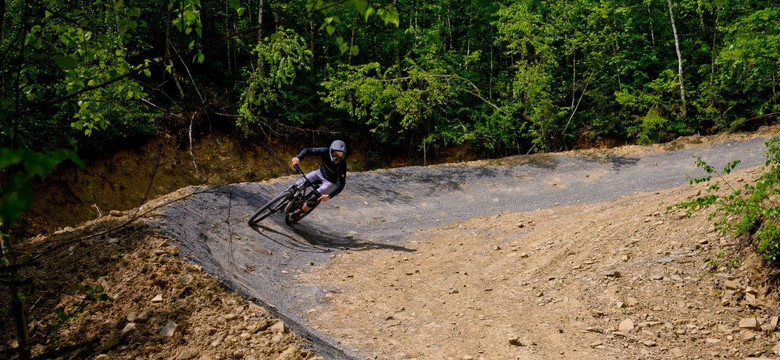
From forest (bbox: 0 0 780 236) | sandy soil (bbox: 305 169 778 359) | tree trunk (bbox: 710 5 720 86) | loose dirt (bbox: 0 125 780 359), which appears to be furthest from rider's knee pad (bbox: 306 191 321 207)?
tree trunk (bbox: 710 5 720 86)

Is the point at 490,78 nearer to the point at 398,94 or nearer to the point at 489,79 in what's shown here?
the point at 489,79

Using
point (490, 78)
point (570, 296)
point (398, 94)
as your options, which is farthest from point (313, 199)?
point (490, 78)

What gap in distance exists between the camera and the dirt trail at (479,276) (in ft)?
17.8

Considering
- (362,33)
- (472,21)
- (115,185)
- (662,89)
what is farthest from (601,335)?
(472,21)

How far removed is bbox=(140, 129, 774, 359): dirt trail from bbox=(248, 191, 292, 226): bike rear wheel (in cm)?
21

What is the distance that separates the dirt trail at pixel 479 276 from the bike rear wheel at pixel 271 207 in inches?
8.4

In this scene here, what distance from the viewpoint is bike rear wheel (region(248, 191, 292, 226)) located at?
10.0 meters

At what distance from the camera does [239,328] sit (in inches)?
185

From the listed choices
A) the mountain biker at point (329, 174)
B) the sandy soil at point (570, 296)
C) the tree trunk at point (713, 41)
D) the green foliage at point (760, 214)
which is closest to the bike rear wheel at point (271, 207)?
the mountain biker at point (329, 174)

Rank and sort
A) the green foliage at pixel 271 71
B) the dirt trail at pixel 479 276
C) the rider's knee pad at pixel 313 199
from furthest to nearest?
the rider's knee pad at pixel 313 199
the green foliage at pixel 271 71
the dirt trail at pixel 479 276

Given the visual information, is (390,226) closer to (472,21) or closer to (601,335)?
(601,335)

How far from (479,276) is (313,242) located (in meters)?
3.86

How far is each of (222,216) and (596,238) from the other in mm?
6929

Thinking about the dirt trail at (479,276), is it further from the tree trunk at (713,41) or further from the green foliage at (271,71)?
the tree trunk at (713,41)
